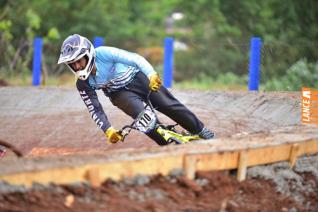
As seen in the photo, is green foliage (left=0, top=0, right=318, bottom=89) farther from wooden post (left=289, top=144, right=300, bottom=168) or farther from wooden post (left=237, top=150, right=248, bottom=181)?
wooden post (left=237, top=150, right=248, bottom=181)

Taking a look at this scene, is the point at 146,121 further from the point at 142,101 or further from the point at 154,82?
the point at 154,82

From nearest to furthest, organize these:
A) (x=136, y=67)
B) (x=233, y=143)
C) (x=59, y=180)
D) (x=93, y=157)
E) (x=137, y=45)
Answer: (x=59, y=180)
(x=93, y=157)
(x=233, y=143)
(x=136, y=67)
(x=137, y=45)

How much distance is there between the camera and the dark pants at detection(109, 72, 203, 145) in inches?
331

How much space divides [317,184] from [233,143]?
124 cm

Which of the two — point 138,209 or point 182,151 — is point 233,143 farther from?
point 138,209

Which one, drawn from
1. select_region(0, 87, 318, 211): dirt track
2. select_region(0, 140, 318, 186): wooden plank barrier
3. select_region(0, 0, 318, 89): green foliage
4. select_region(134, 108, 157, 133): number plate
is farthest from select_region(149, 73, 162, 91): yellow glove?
select_region(0, 0, 318, 89): green foliage

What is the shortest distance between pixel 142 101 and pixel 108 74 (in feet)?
1.98

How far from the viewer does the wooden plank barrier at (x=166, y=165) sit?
5312 mm

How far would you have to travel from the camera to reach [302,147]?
719 centimetres

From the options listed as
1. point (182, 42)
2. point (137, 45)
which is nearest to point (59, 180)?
point (137, 45)

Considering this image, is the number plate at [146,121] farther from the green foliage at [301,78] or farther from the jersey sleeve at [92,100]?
the green foliage at [301,78]

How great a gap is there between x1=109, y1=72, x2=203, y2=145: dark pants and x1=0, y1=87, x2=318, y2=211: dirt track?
2.71 feet

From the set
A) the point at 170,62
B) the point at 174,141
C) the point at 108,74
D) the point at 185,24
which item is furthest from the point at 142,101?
the point at 185,24

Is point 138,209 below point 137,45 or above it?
above
